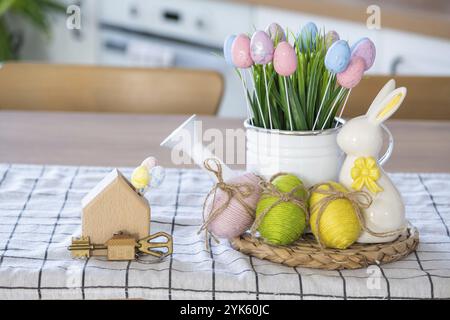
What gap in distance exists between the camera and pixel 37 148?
1380mm

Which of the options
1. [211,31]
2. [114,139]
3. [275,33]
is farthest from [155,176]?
[211,31]

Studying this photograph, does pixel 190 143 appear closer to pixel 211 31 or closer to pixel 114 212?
pixel 114 212

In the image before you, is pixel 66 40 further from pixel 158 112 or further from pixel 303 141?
pixel 303 141

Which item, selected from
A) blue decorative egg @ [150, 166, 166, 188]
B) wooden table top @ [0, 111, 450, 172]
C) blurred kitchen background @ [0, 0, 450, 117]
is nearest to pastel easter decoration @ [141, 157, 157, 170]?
blue decorative egg @ [150, 166, 166, 188]

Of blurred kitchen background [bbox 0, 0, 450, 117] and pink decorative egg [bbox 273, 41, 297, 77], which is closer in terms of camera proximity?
pink decorative egg [bbox 273, 41, 297, 77]

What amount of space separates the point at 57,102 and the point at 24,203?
2.41ft

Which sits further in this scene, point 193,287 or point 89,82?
point 89,82

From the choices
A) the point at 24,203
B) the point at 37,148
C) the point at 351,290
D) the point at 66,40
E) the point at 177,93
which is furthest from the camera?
the point at 66,40

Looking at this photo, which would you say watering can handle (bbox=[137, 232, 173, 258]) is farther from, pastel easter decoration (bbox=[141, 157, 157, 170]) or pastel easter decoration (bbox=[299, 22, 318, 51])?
pastel easter decoration (bbox=[299, 22, 318, 51])

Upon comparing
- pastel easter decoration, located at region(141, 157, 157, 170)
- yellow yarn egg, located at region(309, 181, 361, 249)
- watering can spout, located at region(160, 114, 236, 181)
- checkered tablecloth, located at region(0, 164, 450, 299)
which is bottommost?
checkered tablecloth, located at region(0, 164, 450, 299)

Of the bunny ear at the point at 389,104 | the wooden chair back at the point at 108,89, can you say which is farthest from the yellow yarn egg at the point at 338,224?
the wooden chair back at the point at 108,89

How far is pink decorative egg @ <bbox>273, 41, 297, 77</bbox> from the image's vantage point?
88 cm

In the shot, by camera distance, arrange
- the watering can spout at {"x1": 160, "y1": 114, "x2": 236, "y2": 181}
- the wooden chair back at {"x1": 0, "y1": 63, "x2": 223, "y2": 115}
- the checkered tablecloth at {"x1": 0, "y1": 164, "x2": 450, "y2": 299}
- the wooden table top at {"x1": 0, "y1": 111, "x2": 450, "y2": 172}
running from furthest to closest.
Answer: the wooden chair back at {"x1": 0, "y1": 63, "x2": 223, "y2": 115} < the wooden table top at {"x1": 0, "y1": 111, "x2": 450, "y2": 172} < the watering can spout at {"x1": 160, "y1": 114, "x2": 236, "y2": 181} < the checkered tablecloth at {"x1": 0, "y1": 164, "x2": 450, "y2": 299}
